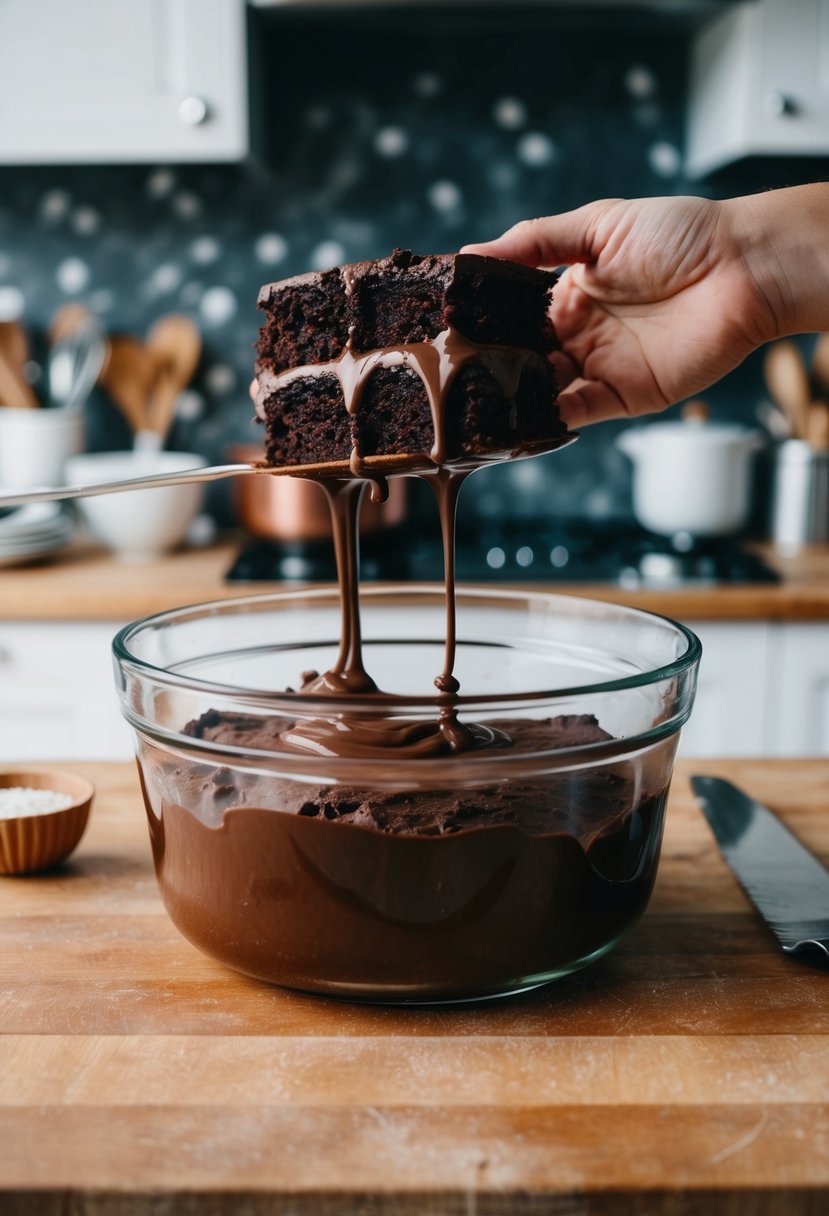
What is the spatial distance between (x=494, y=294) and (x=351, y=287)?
0.38ft

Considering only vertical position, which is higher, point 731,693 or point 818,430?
point 818,430

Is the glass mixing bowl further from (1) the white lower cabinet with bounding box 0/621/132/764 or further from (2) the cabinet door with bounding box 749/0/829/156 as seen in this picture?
(2) the cabinet door with bounding box 749/0/829/156

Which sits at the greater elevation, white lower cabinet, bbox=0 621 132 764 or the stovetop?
the stovetop

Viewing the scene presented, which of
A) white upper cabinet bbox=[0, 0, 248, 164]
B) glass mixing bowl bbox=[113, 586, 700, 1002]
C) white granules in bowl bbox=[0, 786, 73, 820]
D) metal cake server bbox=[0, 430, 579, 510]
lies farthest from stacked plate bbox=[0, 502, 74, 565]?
glass mixing bowl bbox=[113, 586, 700, 1002]

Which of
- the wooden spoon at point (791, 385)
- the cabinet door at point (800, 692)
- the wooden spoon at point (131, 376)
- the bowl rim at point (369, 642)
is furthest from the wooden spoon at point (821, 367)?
the bowl rim at point (369, 642)

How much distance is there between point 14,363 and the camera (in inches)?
98.3

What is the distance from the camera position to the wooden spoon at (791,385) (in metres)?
2.42

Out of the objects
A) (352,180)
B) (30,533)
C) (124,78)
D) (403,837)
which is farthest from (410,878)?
(352,180)

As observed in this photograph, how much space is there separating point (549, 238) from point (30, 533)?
52.6 inches

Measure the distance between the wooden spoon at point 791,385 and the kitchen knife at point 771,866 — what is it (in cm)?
150

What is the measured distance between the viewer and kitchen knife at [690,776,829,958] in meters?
0.84

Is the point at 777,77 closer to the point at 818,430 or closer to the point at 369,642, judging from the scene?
the point at 818,430

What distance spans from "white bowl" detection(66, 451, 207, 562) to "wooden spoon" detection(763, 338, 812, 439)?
1262 mm

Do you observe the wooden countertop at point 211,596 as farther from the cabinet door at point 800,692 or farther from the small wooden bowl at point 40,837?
the small wooden bowl at point 40,837
